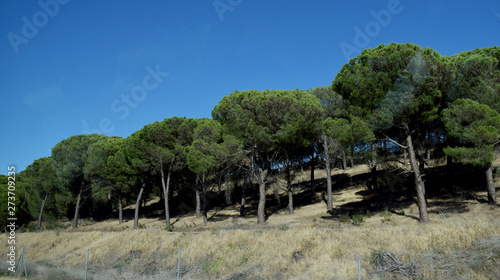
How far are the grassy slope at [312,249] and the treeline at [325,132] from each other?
8.55 feet

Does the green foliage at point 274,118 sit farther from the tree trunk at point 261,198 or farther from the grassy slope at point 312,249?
the grassy slope at point 312,249

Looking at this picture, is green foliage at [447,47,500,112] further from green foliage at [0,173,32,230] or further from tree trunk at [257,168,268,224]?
green foliage at [0,173,32,230]

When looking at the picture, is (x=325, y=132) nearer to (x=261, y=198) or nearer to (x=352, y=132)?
(x=352, y=132)

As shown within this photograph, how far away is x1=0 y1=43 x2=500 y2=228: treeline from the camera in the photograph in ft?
46.8

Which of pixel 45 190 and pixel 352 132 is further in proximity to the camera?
pixel 45 190

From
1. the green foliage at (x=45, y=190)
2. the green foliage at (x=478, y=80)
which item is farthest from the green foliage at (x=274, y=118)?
the green foliage at (x=45, y=190)

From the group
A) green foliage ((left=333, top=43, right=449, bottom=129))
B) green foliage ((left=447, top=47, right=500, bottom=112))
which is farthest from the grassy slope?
green foliage ((left=447, top=47, right=500, bottom=112))

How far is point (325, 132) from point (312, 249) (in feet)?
26.0

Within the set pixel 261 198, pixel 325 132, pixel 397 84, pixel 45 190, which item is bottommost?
pixel 261 198

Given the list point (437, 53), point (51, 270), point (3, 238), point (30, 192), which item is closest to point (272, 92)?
point (437, 53)

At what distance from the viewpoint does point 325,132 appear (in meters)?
16.9

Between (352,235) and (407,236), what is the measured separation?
6.19 feet

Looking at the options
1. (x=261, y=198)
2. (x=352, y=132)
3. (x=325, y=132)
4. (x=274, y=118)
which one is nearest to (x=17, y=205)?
(x=261, y=198)

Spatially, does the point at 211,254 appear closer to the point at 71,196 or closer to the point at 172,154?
the point at 172,154
